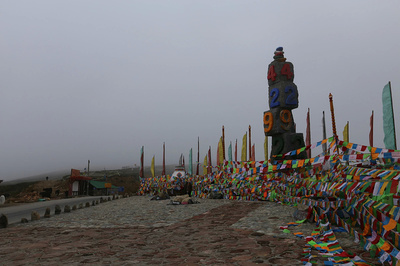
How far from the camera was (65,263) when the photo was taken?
17.1 feet

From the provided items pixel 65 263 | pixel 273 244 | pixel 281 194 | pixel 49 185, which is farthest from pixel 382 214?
pixel 49 185

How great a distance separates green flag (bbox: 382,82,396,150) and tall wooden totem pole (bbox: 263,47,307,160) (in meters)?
7.34

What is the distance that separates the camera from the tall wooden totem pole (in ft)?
49.9

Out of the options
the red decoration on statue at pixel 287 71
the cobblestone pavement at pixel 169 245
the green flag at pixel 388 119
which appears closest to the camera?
the cobblestone pavement at pixel 169 245

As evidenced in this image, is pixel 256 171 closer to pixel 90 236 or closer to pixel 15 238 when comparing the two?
pixel 90 236

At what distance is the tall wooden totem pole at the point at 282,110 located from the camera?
49.9ft

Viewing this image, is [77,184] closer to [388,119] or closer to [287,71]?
[287,71]

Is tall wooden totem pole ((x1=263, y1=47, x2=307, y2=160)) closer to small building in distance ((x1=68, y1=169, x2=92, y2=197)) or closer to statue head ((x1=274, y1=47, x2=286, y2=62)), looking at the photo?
statue head ((x1=274, y1=47, x2=286, y2=62))

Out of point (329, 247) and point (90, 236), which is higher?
point (329, 247)

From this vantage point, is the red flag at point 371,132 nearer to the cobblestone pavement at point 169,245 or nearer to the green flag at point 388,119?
the green flag at point 388,119

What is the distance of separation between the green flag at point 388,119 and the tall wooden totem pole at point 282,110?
24.1 ft

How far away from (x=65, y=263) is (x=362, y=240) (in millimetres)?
5553

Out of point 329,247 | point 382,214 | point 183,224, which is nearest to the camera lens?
point 382,214

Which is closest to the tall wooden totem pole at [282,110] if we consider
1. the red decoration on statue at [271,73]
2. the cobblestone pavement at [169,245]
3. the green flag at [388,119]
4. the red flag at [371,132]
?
the red decoration on statue at [271,73]
